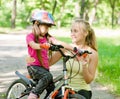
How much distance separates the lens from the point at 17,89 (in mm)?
5938

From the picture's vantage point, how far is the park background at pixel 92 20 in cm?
1087

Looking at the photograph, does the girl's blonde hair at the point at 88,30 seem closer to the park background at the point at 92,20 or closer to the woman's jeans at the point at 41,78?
the woman's jeans at the point at 41,78

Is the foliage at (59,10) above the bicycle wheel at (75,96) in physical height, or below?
below

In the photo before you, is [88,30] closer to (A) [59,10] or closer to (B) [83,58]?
(B) [83,58]

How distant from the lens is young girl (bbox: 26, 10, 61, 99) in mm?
5098

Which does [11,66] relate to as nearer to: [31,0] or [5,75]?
[5,75]

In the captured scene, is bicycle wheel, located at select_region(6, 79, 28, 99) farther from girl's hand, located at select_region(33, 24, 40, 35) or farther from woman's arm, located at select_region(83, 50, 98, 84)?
woman's arm, located at select_region(83, 50, 98, 84)

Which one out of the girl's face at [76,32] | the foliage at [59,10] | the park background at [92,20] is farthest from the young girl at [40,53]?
the foliage at [59,10]

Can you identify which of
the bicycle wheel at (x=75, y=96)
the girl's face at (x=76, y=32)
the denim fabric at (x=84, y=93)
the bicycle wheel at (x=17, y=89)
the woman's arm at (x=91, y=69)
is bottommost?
the bicycle wheel at (x=17, y=89)

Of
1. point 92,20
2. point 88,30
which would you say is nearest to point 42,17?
point 88,30

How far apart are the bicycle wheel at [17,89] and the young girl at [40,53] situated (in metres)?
0.39

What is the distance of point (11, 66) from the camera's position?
12.5m

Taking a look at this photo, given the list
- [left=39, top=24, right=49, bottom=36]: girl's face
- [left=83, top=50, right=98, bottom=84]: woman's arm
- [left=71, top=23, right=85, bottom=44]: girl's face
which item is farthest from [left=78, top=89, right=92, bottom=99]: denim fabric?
[left=39, top=24, right=49, bottom=36]: girl's face

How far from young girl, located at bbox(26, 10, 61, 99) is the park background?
3.38m
